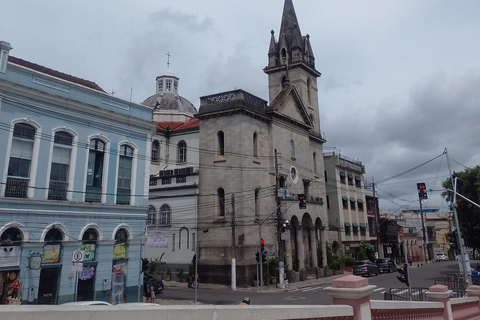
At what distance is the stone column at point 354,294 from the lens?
7.28 meters

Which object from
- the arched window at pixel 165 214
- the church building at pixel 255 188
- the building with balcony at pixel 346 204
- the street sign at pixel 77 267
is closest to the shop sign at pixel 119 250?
the street sign at pixel 77 267

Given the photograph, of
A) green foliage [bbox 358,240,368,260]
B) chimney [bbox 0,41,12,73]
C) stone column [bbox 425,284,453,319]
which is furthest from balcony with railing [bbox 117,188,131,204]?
green foliage [bbox 358,240,368,260]

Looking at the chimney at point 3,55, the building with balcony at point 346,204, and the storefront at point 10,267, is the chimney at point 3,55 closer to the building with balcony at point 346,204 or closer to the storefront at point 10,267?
the storefront at point 10,267

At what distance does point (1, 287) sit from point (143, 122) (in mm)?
10226

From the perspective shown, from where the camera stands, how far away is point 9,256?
626 inches

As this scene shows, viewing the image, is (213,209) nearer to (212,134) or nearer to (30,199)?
(212,134)

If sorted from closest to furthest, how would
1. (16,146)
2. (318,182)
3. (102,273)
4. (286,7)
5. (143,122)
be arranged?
1. (16,146)
2. (102,273)
3. (143,122)
4. (318,182)
5. (286,7)

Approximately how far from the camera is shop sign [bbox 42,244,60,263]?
17.1m

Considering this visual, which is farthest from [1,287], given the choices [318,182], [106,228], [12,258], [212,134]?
[318,182]

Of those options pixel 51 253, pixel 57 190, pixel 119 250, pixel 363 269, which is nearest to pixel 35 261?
pixel 51 253

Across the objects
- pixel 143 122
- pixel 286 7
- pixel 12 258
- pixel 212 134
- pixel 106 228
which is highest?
pixel 286 7

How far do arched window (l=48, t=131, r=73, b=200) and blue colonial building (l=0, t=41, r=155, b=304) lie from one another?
0.04 metres

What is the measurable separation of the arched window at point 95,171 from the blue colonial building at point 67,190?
0.05 meters

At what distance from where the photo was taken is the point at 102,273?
18.9 meters
